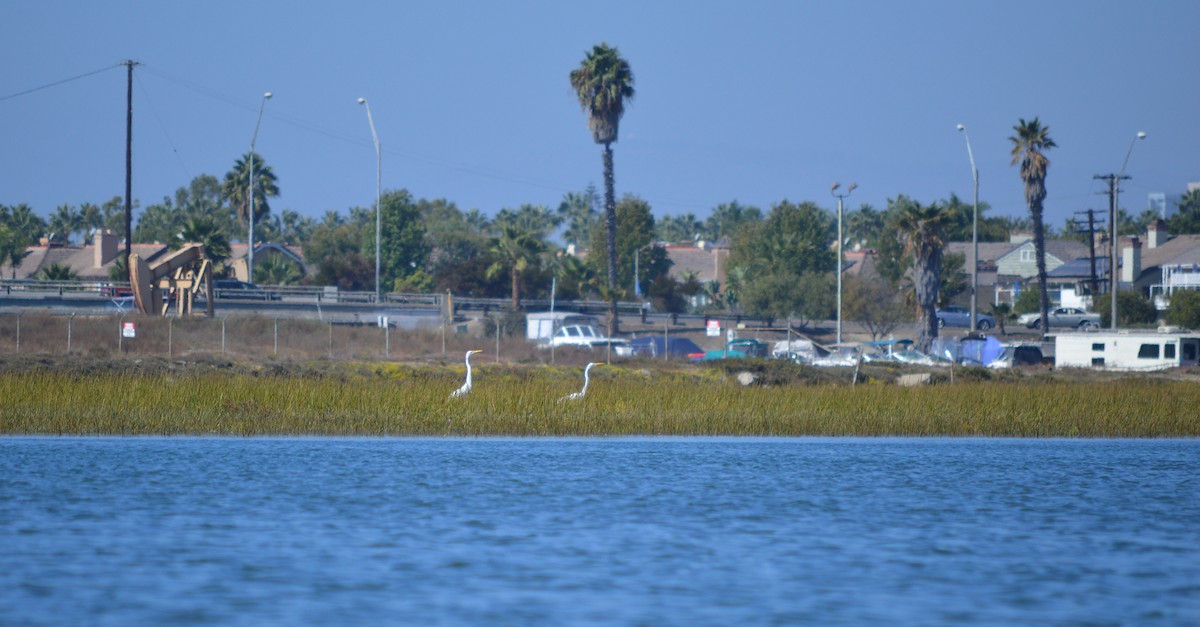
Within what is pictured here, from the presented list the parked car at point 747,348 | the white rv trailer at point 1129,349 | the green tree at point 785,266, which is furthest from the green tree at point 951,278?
the white rv trailer at point 1129,349

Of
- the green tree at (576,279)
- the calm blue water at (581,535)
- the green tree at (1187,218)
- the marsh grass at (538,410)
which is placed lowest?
the calm blue water at (581,535)

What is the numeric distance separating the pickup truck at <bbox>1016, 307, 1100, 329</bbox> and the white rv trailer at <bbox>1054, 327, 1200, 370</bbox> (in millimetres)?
26085

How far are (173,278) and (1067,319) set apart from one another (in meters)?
50.9

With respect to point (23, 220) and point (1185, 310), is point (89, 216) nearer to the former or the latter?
point (23, 220)

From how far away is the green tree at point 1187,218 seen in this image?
419 feet

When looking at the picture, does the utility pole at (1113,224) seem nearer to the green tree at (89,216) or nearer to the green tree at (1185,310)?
the green tree at (1185,310)

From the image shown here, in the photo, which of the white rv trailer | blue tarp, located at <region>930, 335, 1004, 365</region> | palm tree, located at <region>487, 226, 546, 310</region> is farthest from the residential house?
the white rv trailer

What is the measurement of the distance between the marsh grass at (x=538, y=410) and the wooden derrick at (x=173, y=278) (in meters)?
22.6

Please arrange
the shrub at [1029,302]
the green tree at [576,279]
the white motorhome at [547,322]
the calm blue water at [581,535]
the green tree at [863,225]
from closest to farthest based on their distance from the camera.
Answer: the calm blue water at [581,535]
the white motorhome at [547,322]
the green tree at [576,279]
the shrub at [1029,302]
the green tree at [863,225]

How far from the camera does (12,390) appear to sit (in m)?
29.9

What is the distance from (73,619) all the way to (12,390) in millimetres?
19040

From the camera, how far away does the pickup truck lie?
265 feet

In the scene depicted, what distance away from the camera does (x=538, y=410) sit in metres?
29.2

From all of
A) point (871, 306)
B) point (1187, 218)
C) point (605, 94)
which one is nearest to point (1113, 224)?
point (871, 306)
